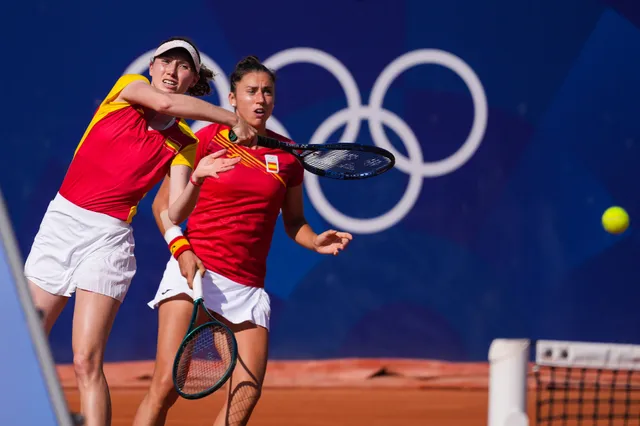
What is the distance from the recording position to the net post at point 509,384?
Answer: 2740 mm

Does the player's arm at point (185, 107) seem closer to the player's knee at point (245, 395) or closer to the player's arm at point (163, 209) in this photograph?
the player's arm at point (163, 209)

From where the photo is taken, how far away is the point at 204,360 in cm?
387

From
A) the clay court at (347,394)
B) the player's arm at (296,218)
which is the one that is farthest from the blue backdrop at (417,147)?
the player's arm at (296,218)

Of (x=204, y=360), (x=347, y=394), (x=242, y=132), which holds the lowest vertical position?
(x=347, y=394)

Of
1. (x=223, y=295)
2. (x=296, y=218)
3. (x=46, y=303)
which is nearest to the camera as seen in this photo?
(x=46, y=303)

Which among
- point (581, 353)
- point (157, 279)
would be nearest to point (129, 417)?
point (157, 279)

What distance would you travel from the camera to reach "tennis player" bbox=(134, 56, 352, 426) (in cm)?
389

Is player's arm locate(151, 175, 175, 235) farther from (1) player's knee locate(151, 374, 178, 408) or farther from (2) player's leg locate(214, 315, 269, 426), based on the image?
(1) player's knee locate(151, 374, 178, 408)

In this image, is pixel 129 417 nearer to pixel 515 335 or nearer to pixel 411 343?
pixel 411 343

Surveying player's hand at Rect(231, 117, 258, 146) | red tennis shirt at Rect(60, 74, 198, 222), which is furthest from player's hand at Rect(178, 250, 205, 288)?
player's hand at Rect(231, 117, 258, 146)

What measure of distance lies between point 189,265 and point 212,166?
0.37 m

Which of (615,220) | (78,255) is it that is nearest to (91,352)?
(78,255)

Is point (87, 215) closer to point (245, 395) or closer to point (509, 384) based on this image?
point (245, 395)

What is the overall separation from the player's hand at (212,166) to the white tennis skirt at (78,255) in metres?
0.33
